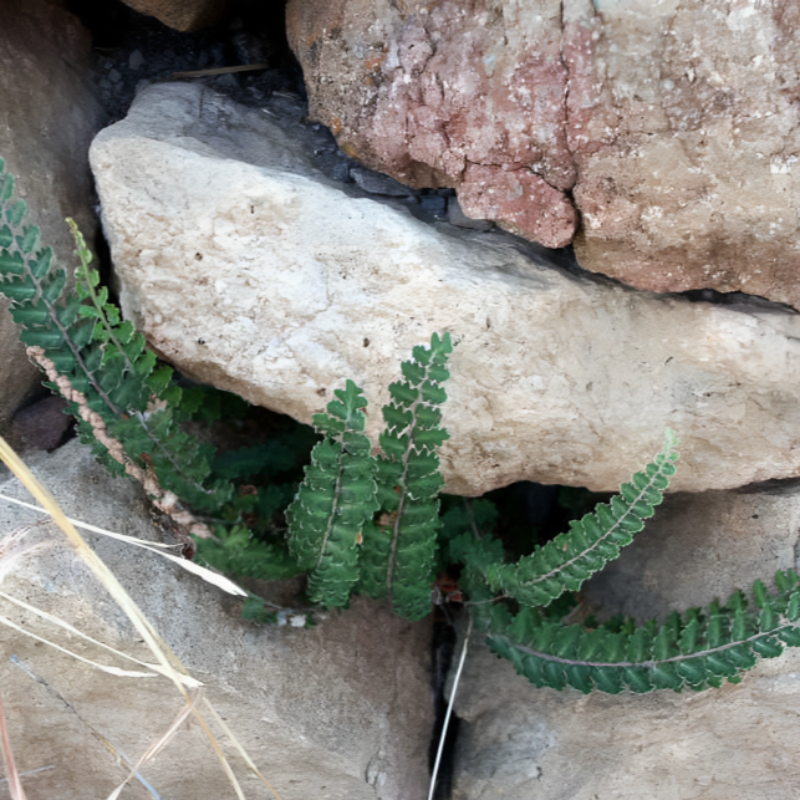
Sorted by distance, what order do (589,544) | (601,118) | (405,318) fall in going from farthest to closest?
(405,318), (589,544), (601,118)

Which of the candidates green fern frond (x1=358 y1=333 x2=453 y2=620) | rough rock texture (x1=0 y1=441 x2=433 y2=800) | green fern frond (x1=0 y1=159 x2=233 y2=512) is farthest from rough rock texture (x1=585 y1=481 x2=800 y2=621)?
green fern frond (x1=0 y1=159 x2=233 y2=512)

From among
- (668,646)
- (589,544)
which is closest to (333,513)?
(589,544)

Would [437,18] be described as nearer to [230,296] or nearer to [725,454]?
[230,296]

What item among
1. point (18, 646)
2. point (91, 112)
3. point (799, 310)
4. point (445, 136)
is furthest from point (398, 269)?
point (18, 646)

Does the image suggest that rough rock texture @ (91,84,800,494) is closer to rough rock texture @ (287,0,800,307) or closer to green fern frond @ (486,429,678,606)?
rough rock texture @ (287,0,800,307)

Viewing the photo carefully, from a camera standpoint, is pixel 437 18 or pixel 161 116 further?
pixel 161 116

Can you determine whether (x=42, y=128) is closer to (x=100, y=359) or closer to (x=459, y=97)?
(x=100, y=359)

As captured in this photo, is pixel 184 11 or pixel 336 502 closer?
pixel 336 502

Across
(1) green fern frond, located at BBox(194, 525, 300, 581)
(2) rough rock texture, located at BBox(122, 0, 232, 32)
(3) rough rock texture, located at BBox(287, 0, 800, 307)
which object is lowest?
(1) green fern frond, located at BBox(194, 525, 300, 581)
